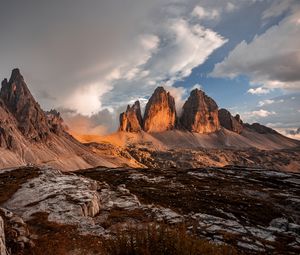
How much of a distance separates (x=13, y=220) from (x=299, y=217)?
34.3 m

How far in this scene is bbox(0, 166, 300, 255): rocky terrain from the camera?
A: 68.0 ft

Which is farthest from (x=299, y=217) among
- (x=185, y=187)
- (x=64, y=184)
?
(x=64, y=184)

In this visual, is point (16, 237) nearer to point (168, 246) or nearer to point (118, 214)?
point (168, 246)

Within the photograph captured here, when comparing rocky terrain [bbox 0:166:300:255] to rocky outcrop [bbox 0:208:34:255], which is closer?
rocky outcrop [bbox 0:208:34:255]

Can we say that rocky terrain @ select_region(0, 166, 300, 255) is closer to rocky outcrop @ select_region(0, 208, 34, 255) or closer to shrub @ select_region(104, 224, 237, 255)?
rocky outcrop @ select_region(0, 208, 34, 255)

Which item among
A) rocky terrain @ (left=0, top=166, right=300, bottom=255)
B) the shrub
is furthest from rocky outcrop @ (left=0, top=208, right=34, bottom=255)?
the shrub

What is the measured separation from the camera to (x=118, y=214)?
98.4 ft

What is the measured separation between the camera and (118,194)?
39.5 metres

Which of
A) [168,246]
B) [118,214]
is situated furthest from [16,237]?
[118,214]

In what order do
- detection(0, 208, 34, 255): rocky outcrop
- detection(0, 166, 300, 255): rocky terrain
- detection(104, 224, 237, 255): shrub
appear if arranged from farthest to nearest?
detection(0, 166, 300, 255): rocky terrain → detection(0, 208, 34, 255): rocky outcrop → detection(104, 224, 237, 255): shrub

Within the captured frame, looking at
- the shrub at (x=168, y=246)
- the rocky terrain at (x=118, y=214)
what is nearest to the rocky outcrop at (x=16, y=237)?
the rocky terrain at (x=118, y=214)

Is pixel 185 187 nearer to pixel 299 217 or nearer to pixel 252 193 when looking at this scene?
pixel 252 193

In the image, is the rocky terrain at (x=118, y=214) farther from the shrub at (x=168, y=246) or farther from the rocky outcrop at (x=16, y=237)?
the shrub at (x=168, y=246)

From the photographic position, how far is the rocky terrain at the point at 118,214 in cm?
2074
